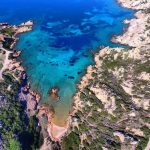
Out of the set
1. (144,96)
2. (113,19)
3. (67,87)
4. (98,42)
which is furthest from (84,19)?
(144,96)

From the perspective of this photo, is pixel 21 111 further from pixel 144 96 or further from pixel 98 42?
pixel 98 42

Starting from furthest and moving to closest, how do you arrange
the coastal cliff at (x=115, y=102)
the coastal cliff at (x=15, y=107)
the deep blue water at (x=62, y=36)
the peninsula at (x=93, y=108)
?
the deep blue water at (x=62, y=36), the coastal cliff at (x=15, y=107), the peninsula at (x=93, y=108), the coastal cliff at (x=115, y=102)

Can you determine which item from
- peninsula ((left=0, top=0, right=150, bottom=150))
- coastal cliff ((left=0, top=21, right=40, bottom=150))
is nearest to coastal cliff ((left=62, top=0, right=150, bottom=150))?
peninsula ((left=0, top=0, right=150, bottom=150))

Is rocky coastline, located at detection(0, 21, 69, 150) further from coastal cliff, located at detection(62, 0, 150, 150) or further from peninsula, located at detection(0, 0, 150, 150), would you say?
coastal cliff, located at detection(62, 0, 150, 150)

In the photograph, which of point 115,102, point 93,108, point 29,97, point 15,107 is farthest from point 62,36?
point 115,102

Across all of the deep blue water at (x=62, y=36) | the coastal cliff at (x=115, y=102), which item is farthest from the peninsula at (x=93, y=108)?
the deep blue water at (x=62, y=36)

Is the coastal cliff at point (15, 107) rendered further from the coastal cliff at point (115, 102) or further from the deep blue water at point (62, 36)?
the coastal cliff at point (115, 102)
